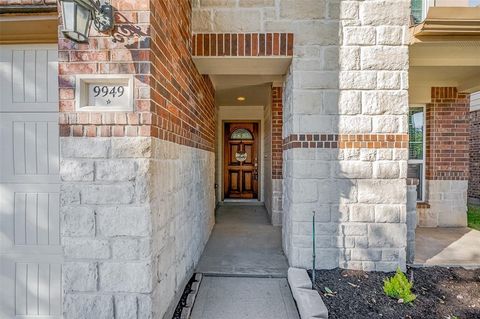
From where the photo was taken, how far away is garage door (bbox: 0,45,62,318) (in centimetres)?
200

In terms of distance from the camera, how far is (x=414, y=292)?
7.77 feet

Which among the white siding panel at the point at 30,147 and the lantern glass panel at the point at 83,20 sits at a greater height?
the lantern glass panel at the point at 83,20

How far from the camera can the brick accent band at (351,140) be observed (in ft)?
8.63

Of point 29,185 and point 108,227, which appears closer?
point 108,227

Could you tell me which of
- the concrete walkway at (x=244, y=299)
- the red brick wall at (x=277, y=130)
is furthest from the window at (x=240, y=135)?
the concrete walkway at (x=244, y=299)

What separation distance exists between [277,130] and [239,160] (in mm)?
2791

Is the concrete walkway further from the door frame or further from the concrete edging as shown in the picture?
the door frame

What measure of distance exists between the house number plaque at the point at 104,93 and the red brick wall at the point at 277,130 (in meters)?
3.23

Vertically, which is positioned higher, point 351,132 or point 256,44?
point 256,44

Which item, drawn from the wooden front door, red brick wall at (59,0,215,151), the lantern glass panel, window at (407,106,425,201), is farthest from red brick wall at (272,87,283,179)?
the lantern glass panel

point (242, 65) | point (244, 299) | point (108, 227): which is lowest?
point (244, 299)

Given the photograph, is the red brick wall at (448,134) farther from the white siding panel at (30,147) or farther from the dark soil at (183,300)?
the white siding panel at (30,147)

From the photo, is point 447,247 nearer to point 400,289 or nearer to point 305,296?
point 400,289

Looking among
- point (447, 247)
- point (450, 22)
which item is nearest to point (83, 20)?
point (450, 22)
